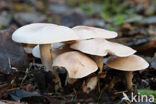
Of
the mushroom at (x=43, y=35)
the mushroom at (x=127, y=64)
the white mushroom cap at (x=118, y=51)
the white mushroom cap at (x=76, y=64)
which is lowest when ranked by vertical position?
the mushroom at (x=127, y=64)

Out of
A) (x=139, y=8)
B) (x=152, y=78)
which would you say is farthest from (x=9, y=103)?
(x=139, y=8)

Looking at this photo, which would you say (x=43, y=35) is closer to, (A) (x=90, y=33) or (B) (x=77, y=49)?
(B) (x=77, y=49)

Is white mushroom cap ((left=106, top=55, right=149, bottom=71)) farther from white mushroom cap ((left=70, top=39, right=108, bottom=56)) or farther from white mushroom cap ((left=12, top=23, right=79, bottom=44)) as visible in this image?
white mushroom cap ((left=12, top=23, right=79, bottom=44))

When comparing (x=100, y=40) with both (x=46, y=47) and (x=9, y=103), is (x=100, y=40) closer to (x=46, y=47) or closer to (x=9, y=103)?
(x=46, y=47)

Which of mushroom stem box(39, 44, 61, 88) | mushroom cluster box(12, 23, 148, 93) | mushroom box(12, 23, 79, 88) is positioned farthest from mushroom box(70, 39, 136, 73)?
mushroom stem box(39, 44, 61, 88)

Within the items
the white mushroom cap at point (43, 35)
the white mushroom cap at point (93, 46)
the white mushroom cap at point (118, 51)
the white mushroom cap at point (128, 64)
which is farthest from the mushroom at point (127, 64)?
the white mushroom cap at point (43, 35)

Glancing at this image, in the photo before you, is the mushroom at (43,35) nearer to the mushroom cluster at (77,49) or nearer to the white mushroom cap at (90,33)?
the mushroom cluster at (77,49)

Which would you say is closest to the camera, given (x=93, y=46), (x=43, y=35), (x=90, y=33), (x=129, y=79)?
(x=43, y=35)

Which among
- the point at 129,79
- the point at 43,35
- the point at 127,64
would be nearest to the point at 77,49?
the point at 43,35
